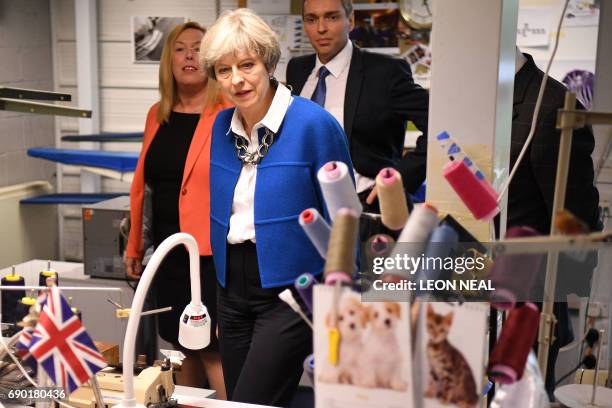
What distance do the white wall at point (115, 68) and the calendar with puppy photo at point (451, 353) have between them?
12.6ft

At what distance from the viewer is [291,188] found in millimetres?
2021

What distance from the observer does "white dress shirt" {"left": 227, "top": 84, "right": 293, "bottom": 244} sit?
2084 mm

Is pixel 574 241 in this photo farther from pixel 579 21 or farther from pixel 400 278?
pixel 579 21

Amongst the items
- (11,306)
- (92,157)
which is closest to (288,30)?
(92,157)

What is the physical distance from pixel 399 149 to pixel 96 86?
2579mm

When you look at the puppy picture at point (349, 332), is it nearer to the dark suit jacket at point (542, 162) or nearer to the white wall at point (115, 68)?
the dark suit jacket at point (542, 162)

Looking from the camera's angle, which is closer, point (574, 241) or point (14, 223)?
point (574, 241)

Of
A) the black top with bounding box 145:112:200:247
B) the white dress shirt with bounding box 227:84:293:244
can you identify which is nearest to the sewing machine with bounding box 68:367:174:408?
the white dress shirt with bounding box 227:84:293:244

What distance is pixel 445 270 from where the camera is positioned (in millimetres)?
1295

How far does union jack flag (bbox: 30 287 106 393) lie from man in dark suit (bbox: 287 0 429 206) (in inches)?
59.8

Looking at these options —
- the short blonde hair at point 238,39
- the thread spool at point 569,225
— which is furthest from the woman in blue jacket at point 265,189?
the thread spool at point 569,225

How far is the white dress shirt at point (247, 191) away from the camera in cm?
208

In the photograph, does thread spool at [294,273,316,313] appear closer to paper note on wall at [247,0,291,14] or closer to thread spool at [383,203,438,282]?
thread spool at [383,203,438,282]

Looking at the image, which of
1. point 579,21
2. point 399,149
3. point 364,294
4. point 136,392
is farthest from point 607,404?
point 579,21
